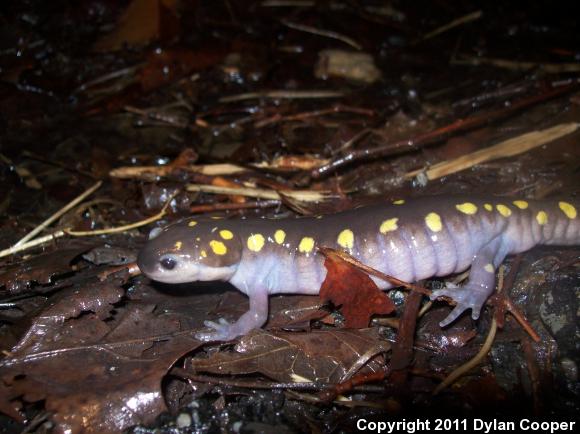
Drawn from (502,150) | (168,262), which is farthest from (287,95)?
(168,262)

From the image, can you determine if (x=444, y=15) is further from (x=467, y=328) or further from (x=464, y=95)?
(x=467, y=328)

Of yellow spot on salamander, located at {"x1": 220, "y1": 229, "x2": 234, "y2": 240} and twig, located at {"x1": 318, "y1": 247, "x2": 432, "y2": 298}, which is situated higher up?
yellow spot on salamander, located at {"x1": 220, "y1": 229, "x2": 234, "y2": 240}

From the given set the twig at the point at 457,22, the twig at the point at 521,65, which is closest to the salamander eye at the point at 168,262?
the twig at the point at 521,65

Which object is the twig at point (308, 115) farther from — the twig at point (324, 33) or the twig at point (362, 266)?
the twig at point (362, 266)

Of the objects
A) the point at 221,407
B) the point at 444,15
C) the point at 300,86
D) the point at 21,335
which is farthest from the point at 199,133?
the point at 444,15

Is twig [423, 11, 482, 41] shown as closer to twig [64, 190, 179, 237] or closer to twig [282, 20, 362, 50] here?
twig [282, 20, 362, 50]

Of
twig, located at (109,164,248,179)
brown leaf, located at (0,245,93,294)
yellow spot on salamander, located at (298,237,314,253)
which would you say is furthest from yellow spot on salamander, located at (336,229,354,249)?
brown leaf, located at (0,245,93,294)
